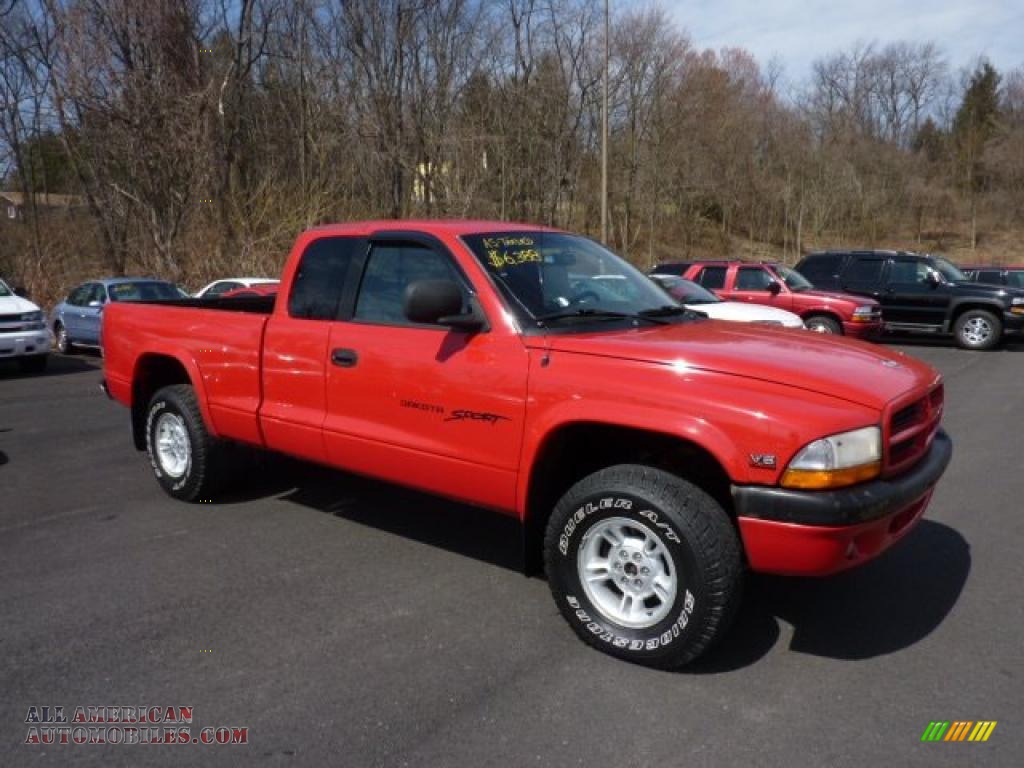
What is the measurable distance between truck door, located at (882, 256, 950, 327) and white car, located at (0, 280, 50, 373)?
1547 cm

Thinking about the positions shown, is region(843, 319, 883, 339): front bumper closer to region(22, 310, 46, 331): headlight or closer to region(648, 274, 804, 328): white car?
region(648, 274, 804, 328): white car

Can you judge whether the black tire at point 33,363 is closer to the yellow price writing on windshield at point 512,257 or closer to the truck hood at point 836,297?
the yellow price writing on windshield at point 512,257

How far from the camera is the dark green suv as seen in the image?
1636 cm

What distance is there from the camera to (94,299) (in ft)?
49.5

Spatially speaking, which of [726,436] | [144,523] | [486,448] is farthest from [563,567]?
[144,523]

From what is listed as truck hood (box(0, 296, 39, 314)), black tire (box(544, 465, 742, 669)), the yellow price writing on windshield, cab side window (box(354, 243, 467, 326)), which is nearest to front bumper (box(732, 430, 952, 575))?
black tire (box(544, 465, 742, 669))

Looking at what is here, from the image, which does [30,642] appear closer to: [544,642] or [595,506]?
[544,642]

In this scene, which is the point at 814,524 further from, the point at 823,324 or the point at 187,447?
the point at 823,324

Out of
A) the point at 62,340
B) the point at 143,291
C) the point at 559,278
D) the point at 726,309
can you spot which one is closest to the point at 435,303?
the point at 559,278

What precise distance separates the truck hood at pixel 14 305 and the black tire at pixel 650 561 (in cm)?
1188

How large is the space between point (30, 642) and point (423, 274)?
2520 mm

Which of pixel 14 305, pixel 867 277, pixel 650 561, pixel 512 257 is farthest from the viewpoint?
pixel 867 277

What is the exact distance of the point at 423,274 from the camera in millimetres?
4461
